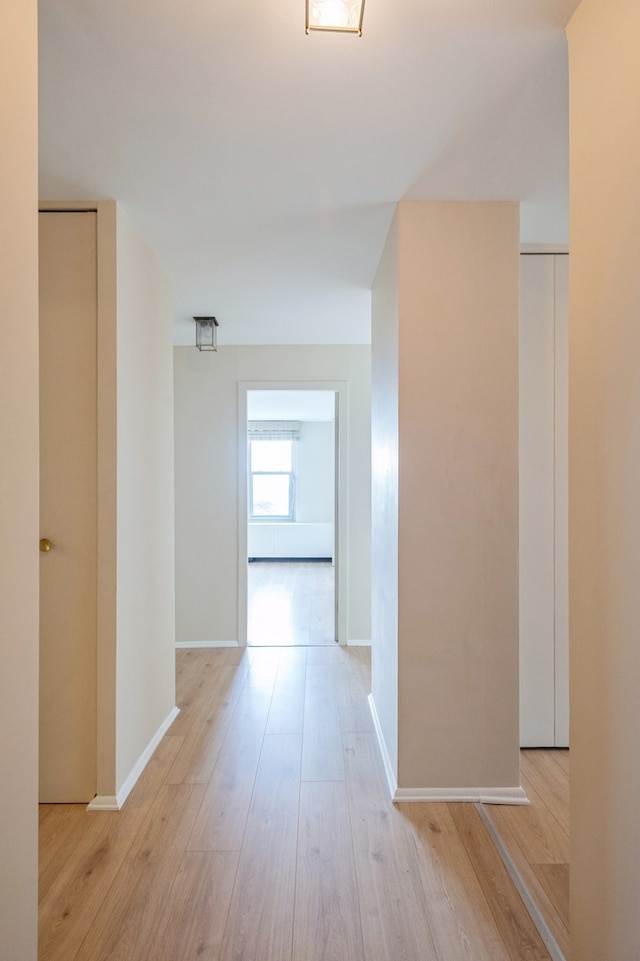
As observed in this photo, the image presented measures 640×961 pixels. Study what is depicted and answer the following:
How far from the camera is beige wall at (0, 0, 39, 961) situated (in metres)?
1.03

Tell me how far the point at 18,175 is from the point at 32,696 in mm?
978

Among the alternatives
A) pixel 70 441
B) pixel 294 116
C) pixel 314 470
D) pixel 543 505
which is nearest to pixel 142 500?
pixel 70 441

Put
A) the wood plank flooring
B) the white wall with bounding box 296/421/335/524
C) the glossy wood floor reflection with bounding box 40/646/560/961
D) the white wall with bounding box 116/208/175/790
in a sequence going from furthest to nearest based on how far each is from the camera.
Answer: the white wall with bounding box 296/421/335/524
the white wall with bounding box 116/208/175/790
the wood plank flooring
the glossy wood floor reflection with bounding box 40/646/560/961

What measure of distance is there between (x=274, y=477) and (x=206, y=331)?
5874 mm

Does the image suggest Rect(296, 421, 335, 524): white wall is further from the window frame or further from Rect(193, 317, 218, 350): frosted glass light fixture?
Rect(193, 317, 218, 350): frosted glass light fixture

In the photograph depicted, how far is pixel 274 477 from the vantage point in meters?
9.88

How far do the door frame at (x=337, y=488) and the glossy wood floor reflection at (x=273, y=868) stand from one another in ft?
5.72

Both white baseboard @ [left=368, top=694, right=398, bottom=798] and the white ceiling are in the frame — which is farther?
white baseboard @ [left=368, top=694, right=398, bottom=798]

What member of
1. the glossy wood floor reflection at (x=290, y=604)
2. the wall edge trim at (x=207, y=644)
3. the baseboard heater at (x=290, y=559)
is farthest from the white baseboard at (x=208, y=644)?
the baseboard heater at (x=290, y=559)

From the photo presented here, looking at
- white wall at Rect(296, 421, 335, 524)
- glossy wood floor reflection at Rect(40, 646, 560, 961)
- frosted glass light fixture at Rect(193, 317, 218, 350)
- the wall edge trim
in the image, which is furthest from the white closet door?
white wall at Rect(296, 421, 335, 524)

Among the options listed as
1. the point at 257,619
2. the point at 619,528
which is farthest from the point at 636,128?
the point at 257,619

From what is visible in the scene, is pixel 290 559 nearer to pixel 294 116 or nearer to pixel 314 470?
pixel 314 470

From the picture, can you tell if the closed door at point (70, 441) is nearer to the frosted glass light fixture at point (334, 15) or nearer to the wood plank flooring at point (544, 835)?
the frosted glass light fixture at point (334, 15)

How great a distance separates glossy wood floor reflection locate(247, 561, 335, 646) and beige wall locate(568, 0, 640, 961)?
11.8 ft
